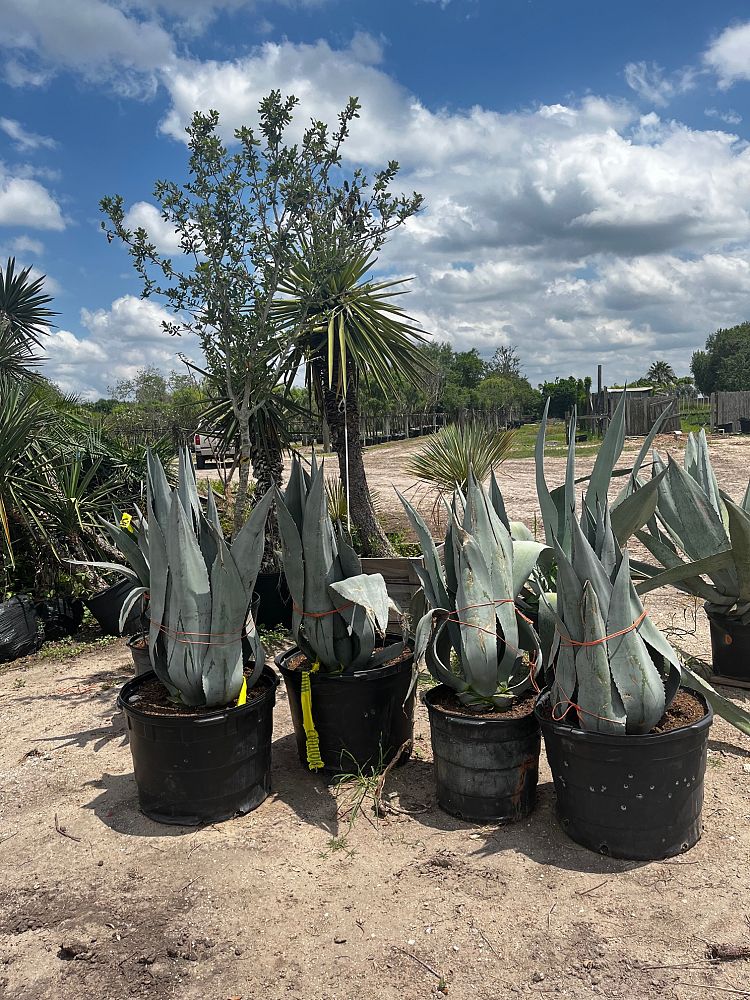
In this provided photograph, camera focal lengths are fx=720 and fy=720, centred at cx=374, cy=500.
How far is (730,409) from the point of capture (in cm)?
2719

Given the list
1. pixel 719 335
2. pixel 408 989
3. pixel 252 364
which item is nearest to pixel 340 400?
pixel 252 364

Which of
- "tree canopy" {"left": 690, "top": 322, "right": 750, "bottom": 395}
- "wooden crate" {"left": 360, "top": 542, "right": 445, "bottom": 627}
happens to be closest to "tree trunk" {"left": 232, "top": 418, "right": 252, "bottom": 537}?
"wooden crate" {"left": 360, "top": 542, "right": 445, "bottom": 627}

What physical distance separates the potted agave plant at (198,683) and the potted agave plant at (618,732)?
1341 mm

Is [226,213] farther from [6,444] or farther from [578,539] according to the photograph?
[578,539]

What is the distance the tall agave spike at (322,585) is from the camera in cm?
339

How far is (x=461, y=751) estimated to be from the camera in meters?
2.99

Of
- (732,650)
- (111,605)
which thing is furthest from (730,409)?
(111,605)

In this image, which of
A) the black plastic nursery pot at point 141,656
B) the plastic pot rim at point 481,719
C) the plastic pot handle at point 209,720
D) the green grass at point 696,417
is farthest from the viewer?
the green grass at point 696,417

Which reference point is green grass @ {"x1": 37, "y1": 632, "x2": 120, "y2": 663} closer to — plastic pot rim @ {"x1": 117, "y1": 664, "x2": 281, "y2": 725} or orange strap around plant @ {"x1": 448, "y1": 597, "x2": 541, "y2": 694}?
plastic pot rim @ {"x1": 117, "y1": 664, "x2": 281, "y2": 725}

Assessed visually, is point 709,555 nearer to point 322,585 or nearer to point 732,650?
point 732,650

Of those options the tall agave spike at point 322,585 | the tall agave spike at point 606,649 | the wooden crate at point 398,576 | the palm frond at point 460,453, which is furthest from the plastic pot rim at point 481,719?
the palm frond at point 460,453

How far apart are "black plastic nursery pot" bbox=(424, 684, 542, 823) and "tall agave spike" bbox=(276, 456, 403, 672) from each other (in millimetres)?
577

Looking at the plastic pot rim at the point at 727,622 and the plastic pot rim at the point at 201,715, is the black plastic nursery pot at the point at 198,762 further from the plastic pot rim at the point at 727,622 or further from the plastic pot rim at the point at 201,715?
the plastic pot rim at the point at 727,622

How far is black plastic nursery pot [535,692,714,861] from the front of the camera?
2598 mm
